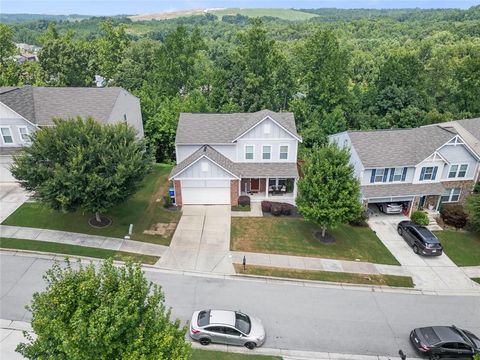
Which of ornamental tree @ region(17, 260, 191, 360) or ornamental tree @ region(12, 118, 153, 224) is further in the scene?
ornamental tree @ region(12, 118, 153, 224)

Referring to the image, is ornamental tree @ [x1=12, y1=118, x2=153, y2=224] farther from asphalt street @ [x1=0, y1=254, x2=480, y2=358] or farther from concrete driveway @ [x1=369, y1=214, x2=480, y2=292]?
concrete driveway @ [x1=369, y1=214, x2=480, y2=292]

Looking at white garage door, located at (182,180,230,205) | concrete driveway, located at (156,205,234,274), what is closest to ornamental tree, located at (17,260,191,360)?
concrete driveway, located at (156,205,234,274)

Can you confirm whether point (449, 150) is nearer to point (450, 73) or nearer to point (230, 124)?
point (230, 124)

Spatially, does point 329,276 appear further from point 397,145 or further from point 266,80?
point 266,80

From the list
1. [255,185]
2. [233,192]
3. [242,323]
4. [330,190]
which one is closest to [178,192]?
[233,192]

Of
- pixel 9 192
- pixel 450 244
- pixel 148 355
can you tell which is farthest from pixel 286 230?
pixel 9 192

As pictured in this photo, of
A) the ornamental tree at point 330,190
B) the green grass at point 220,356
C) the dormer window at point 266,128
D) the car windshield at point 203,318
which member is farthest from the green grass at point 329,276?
the dormer window at point 266,128
